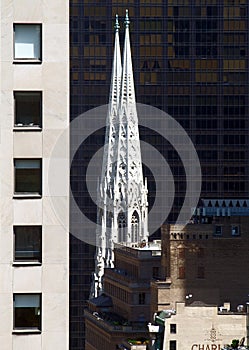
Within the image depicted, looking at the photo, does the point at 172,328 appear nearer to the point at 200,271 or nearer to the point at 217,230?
the point at 200,271

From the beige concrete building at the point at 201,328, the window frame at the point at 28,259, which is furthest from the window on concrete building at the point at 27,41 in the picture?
the beige concrete building at the point at 201,328

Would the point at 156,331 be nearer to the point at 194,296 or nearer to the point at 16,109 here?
the point at 194,296

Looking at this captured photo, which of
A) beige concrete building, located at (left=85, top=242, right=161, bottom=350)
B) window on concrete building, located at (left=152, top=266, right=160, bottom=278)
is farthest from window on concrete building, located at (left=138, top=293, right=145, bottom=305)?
window on concrete building, located at (left=152, top=266, right=160, bottom=278)

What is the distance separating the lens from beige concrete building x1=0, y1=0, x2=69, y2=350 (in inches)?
1786

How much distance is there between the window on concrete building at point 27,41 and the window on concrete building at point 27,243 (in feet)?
13.8

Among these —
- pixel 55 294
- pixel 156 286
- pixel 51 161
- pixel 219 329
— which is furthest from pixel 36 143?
pixel 156 286

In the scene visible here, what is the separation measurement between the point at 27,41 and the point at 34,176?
131 inches

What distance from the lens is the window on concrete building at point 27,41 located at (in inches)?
1799

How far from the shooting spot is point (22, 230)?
1797 inches

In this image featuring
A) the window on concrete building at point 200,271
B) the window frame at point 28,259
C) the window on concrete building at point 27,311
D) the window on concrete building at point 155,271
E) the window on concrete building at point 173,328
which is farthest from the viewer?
the window on concrete building at point 155,271

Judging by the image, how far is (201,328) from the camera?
155375 mm

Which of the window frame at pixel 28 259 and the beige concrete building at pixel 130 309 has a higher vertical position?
the window frame at pixel 28 259

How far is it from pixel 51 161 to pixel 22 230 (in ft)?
6.10

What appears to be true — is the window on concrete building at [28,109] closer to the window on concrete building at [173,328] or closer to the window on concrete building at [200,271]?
the window on concrete building at [173,328]
